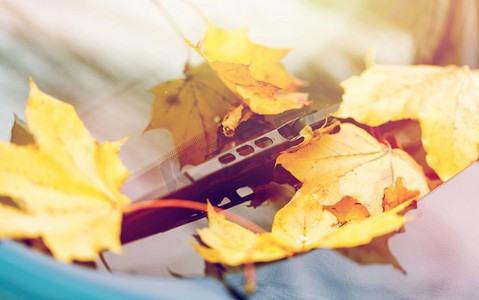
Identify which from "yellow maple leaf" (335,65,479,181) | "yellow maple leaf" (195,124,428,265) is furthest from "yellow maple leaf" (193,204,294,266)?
"yellow maple leaf" (335,65,479,181)

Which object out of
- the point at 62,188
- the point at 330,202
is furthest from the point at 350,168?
the point at 62,188

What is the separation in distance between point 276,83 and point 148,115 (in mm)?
105

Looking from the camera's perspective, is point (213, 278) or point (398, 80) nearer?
point (213, 278)

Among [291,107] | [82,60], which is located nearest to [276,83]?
[291,107]

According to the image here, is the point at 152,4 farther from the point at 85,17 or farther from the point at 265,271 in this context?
the point at 265,271

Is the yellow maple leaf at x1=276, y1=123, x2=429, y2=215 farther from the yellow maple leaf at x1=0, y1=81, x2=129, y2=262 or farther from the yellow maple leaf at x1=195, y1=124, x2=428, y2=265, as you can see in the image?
the yellow maple leaf at x1=0, y1=81, x2=129, y2=262

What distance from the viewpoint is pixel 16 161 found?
27 centimetres

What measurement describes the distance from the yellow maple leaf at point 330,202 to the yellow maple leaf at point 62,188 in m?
0.06

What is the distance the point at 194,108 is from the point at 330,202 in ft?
0.38

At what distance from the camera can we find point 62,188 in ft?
0.87

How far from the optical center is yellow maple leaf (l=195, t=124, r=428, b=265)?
30 cm

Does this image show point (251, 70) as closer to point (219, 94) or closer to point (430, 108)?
point (219, 94)

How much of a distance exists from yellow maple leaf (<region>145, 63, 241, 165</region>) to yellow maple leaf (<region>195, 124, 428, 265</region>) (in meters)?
0.05

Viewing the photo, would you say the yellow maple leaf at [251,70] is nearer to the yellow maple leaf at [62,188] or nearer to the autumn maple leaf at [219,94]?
the autumn maple leaf at [219,94]
